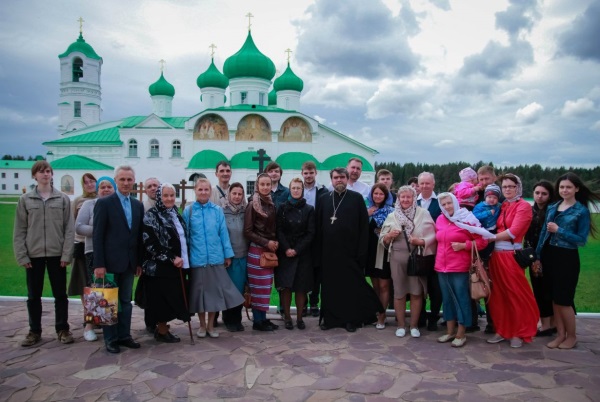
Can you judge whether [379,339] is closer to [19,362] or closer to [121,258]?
[121,258]

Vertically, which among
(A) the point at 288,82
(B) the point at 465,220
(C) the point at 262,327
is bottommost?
(C) the point at 262,327

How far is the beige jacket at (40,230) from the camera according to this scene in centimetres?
488

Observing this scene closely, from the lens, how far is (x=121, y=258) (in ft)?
15.5

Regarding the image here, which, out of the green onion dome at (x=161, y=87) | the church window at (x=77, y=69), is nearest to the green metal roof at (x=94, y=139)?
the green onion dome at (x=161, y=87)

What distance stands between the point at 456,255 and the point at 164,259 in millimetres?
3350

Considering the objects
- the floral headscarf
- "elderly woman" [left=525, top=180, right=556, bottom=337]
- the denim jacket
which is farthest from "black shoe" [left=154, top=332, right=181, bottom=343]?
the denim jacket

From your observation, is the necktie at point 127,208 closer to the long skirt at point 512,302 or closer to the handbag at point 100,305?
the handbag at point 100,305

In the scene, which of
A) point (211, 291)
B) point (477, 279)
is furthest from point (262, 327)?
point (477, 279)

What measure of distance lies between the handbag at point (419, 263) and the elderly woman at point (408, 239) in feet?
0.18

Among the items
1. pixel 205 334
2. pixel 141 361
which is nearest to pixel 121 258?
pixel 141 361

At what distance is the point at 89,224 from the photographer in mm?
5094

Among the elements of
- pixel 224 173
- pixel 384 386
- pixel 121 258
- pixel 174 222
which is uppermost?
pixel 224 173

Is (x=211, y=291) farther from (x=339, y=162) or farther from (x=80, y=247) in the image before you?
(x=339, y=162)

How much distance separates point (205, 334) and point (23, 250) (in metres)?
2.29
